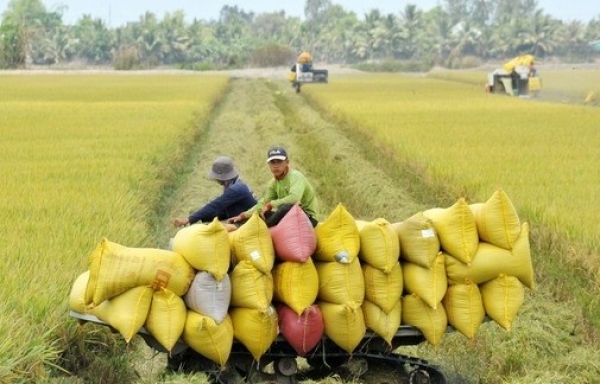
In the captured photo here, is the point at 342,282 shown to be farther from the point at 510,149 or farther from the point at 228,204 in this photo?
the point at 510,149

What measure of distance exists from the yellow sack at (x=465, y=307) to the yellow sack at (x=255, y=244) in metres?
1.04

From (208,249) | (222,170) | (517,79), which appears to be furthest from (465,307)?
(517,79)

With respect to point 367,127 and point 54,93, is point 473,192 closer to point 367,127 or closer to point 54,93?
point 367,127

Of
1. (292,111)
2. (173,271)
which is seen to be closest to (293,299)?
(173,271)

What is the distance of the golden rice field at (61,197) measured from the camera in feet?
14.4

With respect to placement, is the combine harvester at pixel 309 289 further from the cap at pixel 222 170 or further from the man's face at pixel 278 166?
the cap at pixel 222 170

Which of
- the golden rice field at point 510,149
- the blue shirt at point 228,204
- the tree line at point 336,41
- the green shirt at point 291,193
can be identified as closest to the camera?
the green shirt at point 291,193

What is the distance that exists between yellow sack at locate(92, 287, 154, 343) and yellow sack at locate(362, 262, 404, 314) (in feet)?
3.78

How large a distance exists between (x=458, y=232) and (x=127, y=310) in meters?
1.78

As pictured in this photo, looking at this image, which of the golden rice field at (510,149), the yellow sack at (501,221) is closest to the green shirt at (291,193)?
the yellow sack at (501,221)

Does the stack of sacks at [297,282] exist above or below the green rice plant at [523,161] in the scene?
above

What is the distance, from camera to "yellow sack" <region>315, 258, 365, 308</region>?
4523mm

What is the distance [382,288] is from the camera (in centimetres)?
461

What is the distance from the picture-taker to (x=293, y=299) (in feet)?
14.5
